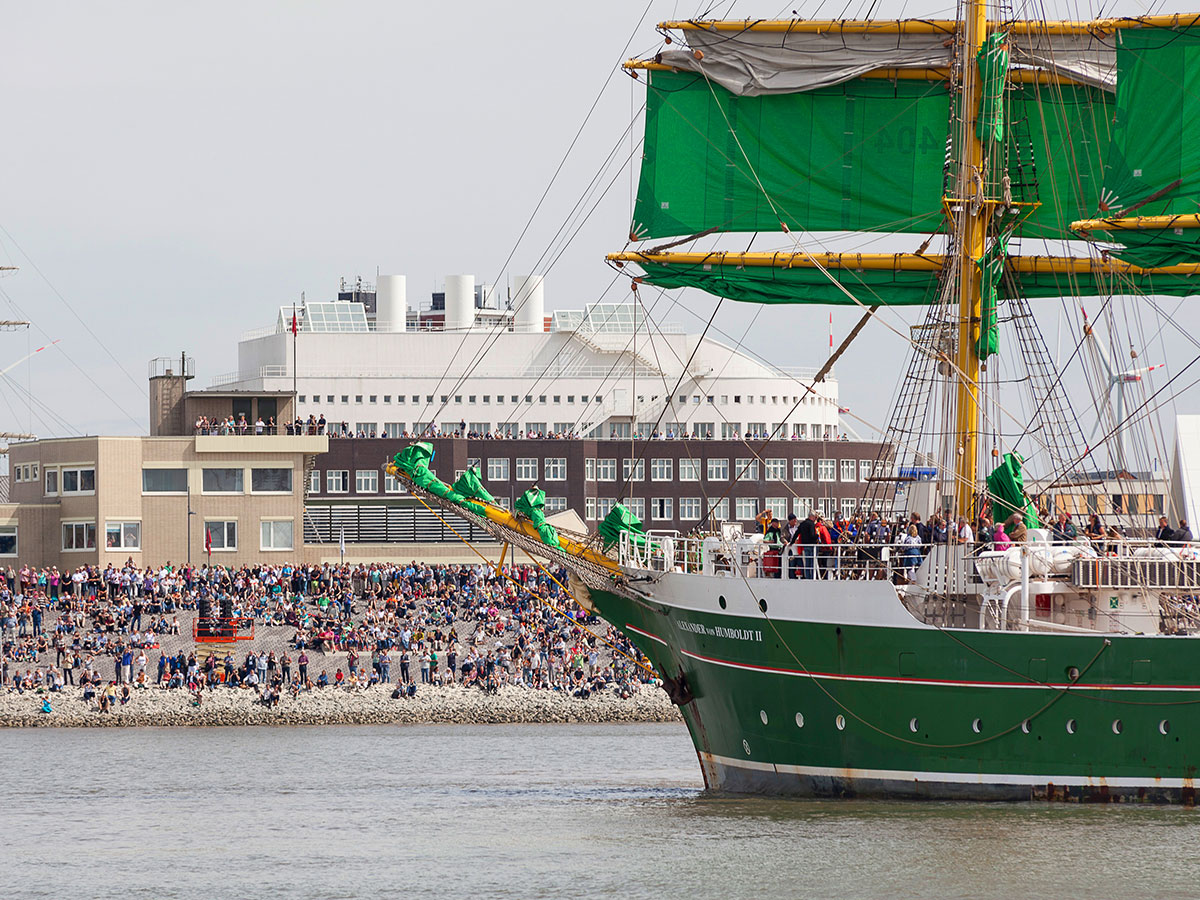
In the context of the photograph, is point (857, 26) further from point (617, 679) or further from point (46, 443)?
point (46, 443)

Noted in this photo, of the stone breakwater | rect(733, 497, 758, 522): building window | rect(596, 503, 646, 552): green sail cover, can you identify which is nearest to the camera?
rect(596, 503, 646, 552): green sail cover

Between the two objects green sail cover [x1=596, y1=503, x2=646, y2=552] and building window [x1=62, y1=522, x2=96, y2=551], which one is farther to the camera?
building window [x1=62, y1=522, x2=96, y2=551]

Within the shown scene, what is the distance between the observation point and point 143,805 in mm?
47219

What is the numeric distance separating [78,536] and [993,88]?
59.5 m

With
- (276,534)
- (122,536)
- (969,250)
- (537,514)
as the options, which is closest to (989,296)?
(969,250)

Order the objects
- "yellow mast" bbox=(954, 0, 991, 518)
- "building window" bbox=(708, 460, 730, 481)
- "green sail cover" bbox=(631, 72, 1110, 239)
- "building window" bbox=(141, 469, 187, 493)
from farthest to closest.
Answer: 1. "building window" bbox=(708, 460, 730, 481)
2. "building window" bbox=(141, 469, 187, 493)
3. "green sail cover" bbox=(631, 72, 1110, 239)
4. "yellow mast" bbox=(954, 0, 991, 518)

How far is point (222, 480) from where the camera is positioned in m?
95.8

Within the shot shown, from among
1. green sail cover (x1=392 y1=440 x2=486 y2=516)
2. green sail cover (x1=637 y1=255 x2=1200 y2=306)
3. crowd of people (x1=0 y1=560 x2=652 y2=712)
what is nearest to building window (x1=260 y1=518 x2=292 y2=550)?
crowd of people (x1=0 y1=560 x2=652 y2=712)

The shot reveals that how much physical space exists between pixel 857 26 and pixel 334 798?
2427 cm

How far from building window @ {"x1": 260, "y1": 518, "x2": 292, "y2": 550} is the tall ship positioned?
46123mm

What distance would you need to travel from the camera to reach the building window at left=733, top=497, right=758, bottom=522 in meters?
122

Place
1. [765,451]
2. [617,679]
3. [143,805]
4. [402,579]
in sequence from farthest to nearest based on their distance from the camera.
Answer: [765,451], [402,579], [617,679], [143,805]

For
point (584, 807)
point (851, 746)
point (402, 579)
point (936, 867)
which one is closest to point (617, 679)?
point (402, 579)

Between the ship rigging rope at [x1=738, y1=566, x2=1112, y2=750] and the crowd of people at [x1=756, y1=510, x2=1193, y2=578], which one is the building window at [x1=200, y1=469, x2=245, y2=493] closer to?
the crowd of people at [x1=756, y1=510, x2=1193, y2=578]
